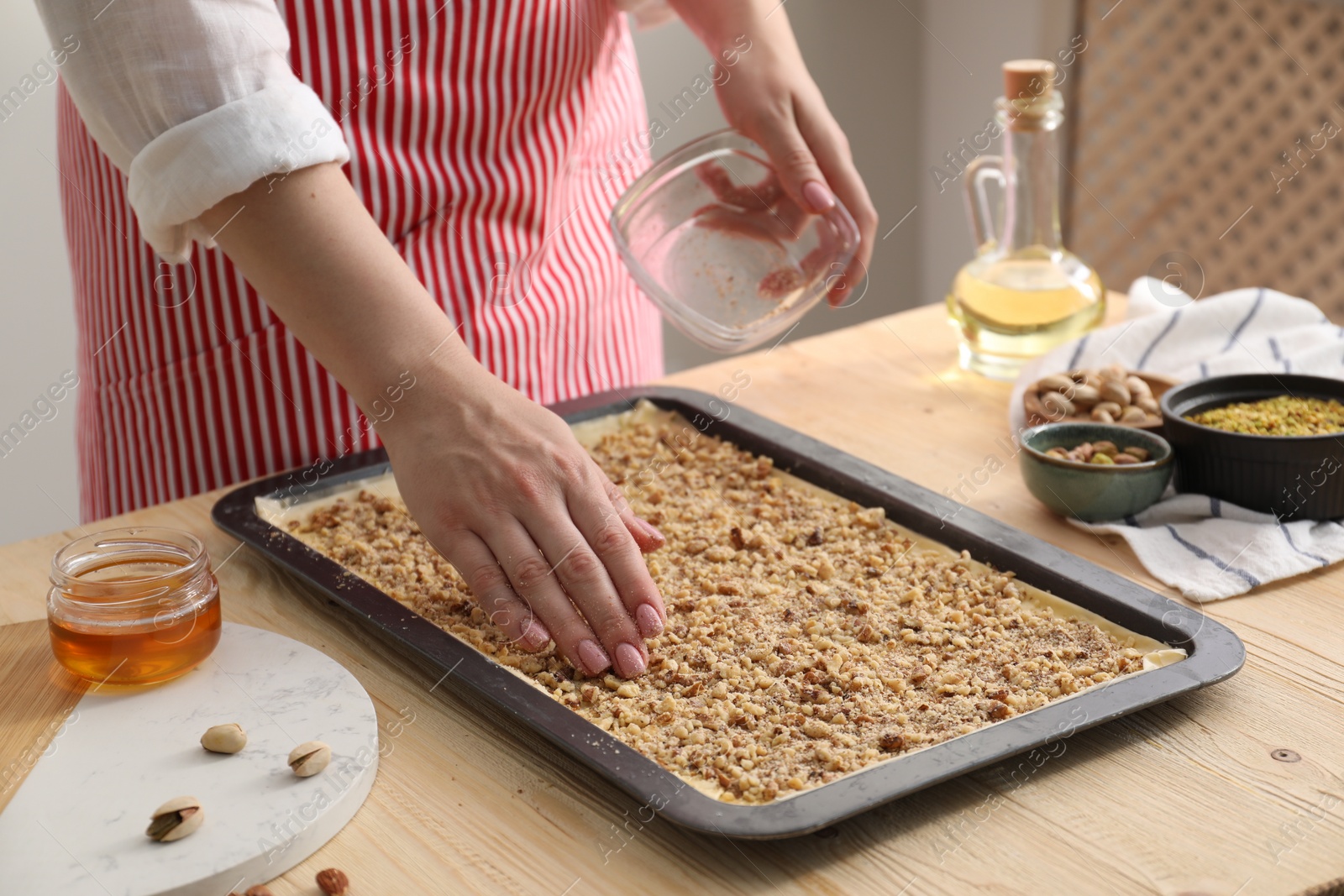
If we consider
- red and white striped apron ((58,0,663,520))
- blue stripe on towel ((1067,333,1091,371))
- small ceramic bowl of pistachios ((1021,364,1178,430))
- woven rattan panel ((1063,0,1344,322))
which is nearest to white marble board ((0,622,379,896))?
red and white striped apron ((58,0,663,520))

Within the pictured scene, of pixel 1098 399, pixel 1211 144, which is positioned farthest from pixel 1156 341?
pixel 1211 144

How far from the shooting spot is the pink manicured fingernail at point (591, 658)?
3.02ft

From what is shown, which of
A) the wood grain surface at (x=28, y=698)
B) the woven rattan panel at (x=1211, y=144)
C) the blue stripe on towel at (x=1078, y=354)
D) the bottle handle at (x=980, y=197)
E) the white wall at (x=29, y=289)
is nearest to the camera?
the wood grain surface at (x=28, y=698)

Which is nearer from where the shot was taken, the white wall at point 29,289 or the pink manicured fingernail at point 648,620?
the pink manicured fingernail at point 648,620

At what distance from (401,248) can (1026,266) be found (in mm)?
682

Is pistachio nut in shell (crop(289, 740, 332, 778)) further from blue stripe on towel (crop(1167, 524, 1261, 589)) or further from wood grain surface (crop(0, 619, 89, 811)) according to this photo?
blue stripe on towel (crop(1167, 524, 1261, 589))

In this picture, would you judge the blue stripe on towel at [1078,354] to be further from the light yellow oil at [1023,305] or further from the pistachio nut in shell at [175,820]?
the pistachio nut in shell at [175,820]

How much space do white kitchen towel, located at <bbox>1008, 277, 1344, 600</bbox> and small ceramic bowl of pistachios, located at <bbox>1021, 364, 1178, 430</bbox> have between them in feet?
0.11

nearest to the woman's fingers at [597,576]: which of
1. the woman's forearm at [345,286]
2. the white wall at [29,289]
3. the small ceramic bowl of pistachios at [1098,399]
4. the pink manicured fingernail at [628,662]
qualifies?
the pink manicured fingernail at [628,662]

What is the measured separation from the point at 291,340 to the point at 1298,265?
307cm

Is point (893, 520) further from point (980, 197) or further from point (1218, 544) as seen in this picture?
point (980, 197)

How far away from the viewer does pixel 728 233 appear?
1.34 metres

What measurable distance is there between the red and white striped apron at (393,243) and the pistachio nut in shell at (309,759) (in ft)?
2.02

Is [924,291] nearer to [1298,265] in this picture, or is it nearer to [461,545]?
[1298,265]
